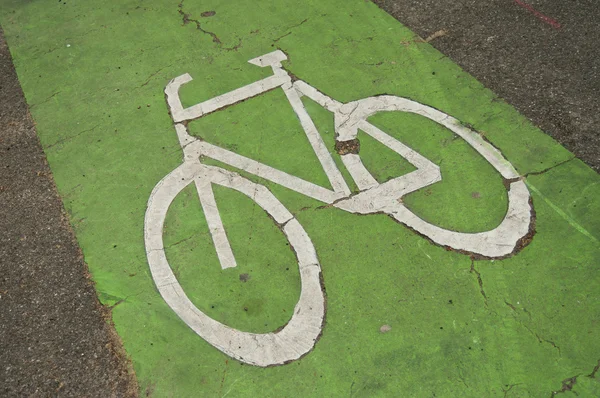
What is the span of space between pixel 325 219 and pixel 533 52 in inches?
170

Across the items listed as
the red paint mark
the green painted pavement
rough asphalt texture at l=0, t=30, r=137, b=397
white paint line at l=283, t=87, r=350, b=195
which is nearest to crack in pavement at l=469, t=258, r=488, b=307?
the green painted pavement

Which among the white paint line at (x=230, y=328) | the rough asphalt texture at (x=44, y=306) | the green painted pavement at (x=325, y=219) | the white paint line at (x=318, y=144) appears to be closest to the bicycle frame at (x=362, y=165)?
the white paint line at (x=318, y=144)

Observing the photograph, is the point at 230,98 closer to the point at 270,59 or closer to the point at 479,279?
the point at 270,59

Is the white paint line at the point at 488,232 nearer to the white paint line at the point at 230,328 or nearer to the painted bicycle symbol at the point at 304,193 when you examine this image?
the painted bicycle symbol at the point at 304,193

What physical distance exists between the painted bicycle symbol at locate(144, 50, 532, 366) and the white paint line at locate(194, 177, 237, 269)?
1cm

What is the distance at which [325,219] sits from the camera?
6160mm

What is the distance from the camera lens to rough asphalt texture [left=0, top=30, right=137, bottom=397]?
5266mm

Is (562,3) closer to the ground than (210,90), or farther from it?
farther from it

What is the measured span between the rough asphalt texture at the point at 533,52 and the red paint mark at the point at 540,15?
41 millimetres

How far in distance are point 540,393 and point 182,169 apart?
4.67m

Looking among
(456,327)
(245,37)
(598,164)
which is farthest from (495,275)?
(245,37)

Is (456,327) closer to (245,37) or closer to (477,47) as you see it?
(477,47)

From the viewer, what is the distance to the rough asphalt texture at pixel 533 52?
22.9ft

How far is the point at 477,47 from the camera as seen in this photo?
26.1 ft
